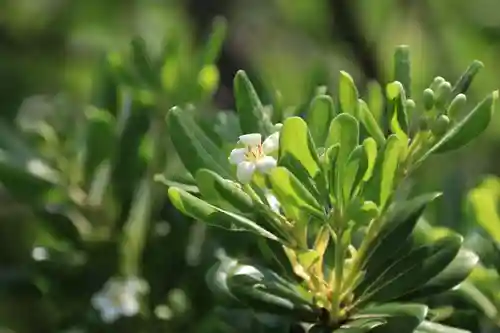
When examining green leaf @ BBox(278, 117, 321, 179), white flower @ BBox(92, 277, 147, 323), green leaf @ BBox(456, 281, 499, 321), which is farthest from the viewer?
white flower @ BBox(92, 277, 147, 323)

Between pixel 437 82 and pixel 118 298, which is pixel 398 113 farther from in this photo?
pixel 118 298

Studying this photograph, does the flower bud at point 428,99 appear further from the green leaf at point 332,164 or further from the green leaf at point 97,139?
the green leaf at point 97,139

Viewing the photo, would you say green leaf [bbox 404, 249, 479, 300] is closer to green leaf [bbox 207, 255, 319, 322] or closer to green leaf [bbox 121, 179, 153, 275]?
green leaf [bbox 207, 255, 319, 322]

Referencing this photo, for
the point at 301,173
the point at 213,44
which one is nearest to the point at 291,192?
the point at 301,173

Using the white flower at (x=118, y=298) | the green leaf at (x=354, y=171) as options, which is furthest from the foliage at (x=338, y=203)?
the white flower at (x=118, y=298)

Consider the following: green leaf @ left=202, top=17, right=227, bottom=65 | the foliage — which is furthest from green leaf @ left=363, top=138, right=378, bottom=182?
green leaf @ left=202, top=17, right=227, bottom=65

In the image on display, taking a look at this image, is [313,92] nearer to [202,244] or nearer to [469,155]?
[202,244]
